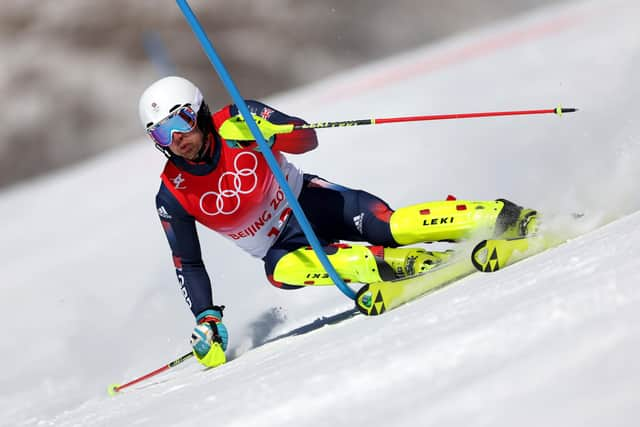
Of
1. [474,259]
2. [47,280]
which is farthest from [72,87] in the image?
[474,259]

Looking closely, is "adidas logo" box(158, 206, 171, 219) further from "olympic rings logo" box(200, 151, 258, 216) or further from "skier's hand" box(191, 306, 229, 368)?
"skier's hand" box(191, 306, 229, 368)

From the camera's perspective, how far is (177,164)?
4094mm

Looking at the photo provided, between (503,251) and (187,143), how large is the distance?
1.34 m

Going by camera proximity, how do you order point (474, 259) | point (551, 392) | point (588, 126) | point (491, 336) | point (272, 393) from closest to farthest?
point (551, 392) < point (491, 336) < point (272, 393) < point (474, 259) < point (588, 126)

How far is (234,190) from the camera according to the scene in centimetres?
412

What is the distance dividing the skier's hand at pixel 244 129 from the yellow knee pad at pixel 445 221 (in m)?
0.60

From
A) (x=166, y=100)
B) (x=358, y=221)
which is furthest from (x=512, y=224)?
(x=166, y=100)

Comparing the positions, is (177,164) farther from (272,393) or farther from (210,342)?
(272,393)

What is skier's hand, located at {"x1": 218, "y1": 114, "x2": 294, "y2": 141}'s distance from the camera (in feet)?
12.9

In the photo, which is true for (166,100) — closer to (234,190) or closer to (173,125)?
(173,125)

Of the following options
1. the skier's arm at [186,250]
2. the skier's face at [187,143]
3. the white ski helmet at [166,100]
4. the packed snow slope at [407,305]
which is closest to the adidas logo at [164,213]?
the skier's arm at [186,250]

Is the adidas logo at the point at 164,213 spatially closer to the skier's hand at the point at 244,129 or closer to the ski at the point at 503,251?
the skier's hand at the point at 244,129

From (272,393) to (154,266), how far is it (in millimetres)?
4477

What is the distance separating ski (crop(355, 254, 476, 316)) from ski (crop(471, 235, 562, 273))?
0.18m
